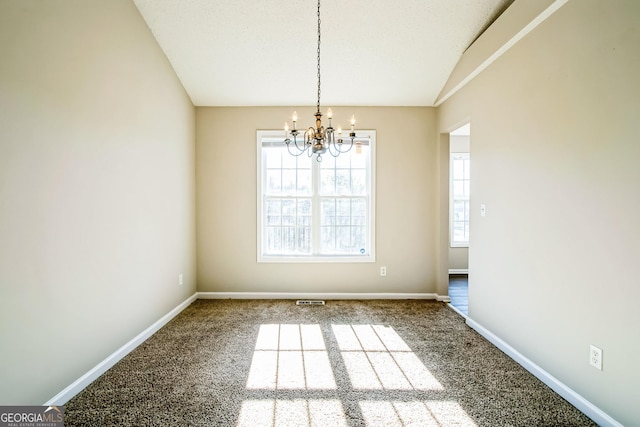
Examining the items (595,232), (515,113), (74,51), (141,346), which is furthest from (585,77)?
(141,346)

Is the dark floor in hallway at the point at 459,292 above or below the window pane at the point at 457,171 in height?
below

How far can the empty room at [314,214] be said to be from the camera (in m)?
1.76

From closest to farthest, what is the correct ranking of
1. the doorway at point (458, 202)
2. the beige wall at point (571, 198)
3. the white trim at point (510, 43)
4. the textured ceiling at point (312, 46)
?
the beige wall at point (571, 198), the white trim at point (510, 43), the textured ceiling at point (312, 46), the doorway at point (458, 202)

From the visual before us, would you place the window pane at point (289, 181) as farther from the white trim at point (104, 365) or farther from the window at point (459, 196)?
the window at point (459, 196)

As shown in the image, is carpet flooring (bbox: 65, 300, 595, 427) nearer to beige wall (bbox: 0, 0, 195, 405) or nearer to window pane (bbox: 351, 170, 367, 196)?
beige wall (bbox: 0, 0, 195, 405)

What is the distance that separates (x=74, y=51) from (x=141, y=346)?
2318mm

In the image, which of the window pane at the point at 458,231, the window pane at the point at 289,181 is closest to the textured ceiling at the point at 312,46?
the window pane at the point at 289,181

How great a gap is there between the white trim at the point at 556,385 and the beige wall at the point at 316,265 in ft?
4.87

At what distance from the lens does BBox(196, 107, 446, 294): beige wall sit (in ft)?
13.6

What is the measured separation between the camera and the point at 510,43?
98.9 inches

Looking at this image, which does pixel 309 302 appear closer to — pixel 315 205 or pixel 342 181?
pixel 315 205

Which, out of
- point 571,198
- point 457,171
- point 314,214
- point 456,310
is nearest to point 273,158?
point 314,214

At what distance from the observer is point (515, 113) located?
2521 millimetres

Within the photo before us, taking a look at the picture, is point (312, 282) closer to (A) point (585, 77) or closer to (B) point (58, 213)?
(B) point (58, 213)
